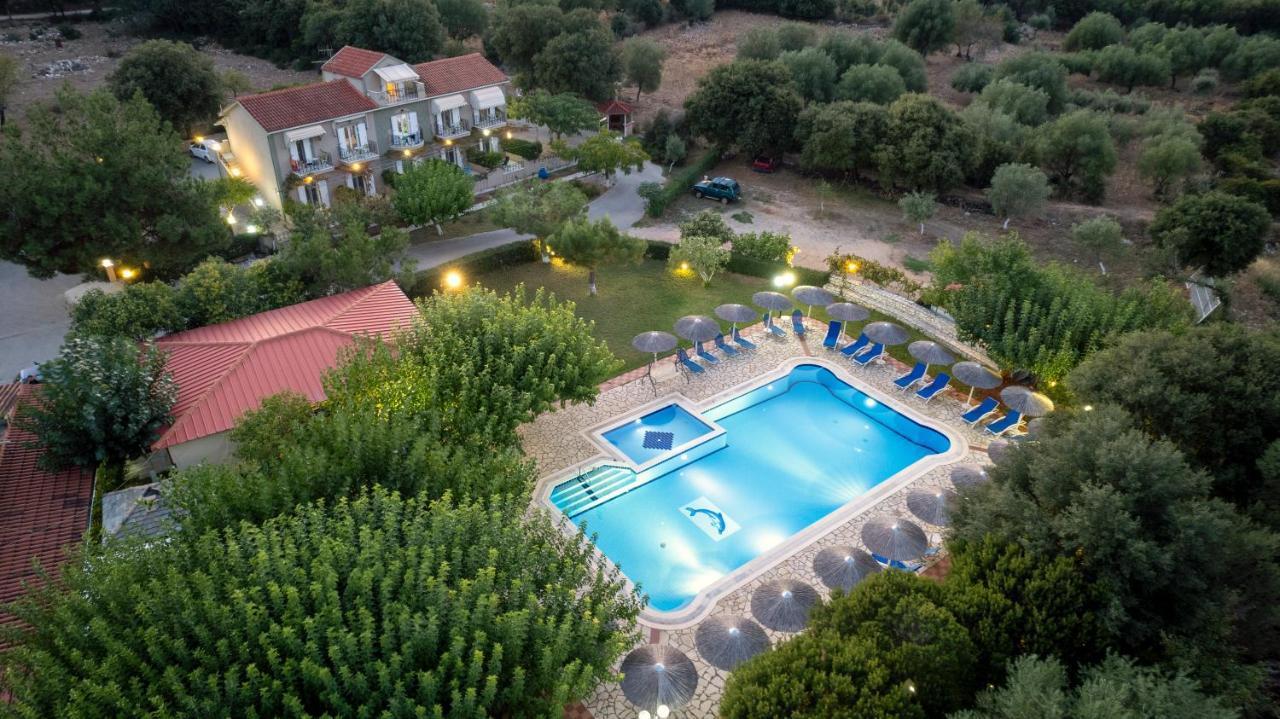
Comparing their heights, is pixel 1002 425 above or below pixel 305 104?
below

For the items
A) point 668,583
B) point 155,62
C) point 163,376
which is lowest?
point 668,583

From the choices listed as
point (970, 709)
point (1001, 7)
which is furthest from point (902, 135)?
point (1001, 7)

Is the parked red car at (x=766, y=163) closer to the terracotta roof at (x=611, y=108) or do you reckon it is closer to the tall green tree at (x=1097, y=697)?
the terracotta roof at (x=611, y=108)

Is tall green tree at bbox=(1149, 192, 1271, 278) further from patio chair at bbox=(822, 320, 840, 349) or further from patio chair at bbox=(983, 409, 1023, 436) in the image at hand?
patio chair at bbox=(822, 320, 840, 349)

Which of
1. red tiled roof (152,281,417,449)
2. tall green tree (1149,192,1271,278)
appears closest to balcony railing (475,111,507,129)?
red tiled roof (152,281,417,449)

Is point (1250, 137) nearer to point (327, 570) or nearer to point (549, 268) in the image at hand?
point (549, 268)

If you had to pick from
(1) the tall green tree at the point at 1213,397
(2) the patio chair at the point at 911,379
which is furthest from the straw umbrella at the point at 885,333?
(1) the tall green tree at the point at 1213,397

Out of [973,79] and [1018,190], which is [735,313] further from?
[973,79]

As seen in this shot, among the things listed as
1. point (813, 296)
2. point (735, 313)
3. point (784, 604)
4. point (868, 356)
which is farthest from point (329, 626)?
point (813, 296)
